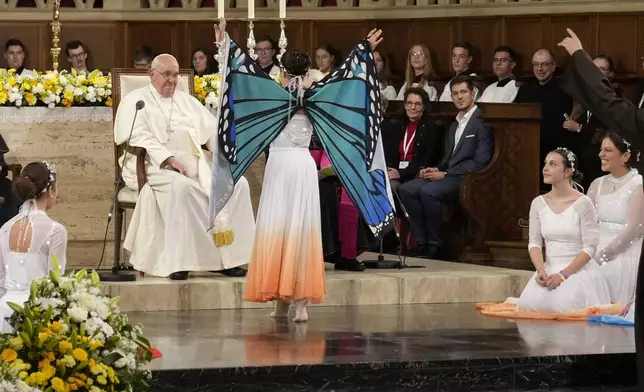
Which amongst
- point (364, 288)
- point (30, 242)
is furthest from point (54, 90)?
point (30, 242)

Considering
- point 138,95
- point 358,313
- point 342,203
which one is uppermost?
point 138,95

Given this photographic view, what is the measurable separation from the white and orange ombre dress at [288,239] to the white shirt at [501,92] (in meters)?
4.60

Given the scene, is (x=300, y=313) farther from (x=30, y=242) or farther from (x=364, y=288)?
(x=30, y=242)

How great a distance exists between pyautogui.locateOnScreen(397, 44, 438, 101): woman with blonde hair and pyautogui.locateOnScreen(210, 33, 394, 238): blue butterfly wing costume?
4.34 meters

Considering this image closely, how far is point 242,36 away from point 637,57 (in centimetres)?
415

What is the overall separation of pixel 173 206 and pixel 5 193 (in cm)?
164

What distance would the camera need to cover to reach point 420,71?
13086 millimetres

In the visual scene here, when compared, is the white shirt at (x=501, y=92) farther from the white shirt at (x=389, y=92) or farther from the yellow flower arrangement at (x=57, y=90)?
the yellow flower arrangement at (x=57, y=90)

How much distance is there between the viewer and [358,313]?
29.3 feet

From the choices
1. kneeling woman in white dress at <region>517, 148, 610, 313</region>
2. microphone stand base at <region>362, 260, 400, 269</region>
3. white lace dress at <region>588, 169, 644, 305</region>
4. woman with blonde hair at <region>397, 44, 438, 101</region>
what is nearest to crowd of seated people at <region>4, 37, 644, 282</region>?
woman with blonde hair at <region>397, 44, 438, 101</region>

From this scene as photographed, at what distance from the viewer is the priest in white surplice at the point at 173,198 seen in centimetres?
926

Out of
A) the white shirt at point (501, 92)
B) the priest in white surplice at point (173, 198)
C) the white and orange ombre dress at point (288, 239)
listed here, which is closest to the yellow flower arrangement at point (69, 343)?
the white and orange ombre dress at point (288, 239)

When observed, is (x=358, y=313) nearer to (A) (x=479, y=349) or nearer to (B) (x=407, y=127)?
(A) (x=479, y=349)

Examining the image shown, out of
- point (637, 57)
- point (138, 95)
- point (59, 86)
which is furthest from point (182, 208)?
point (637, 57)
